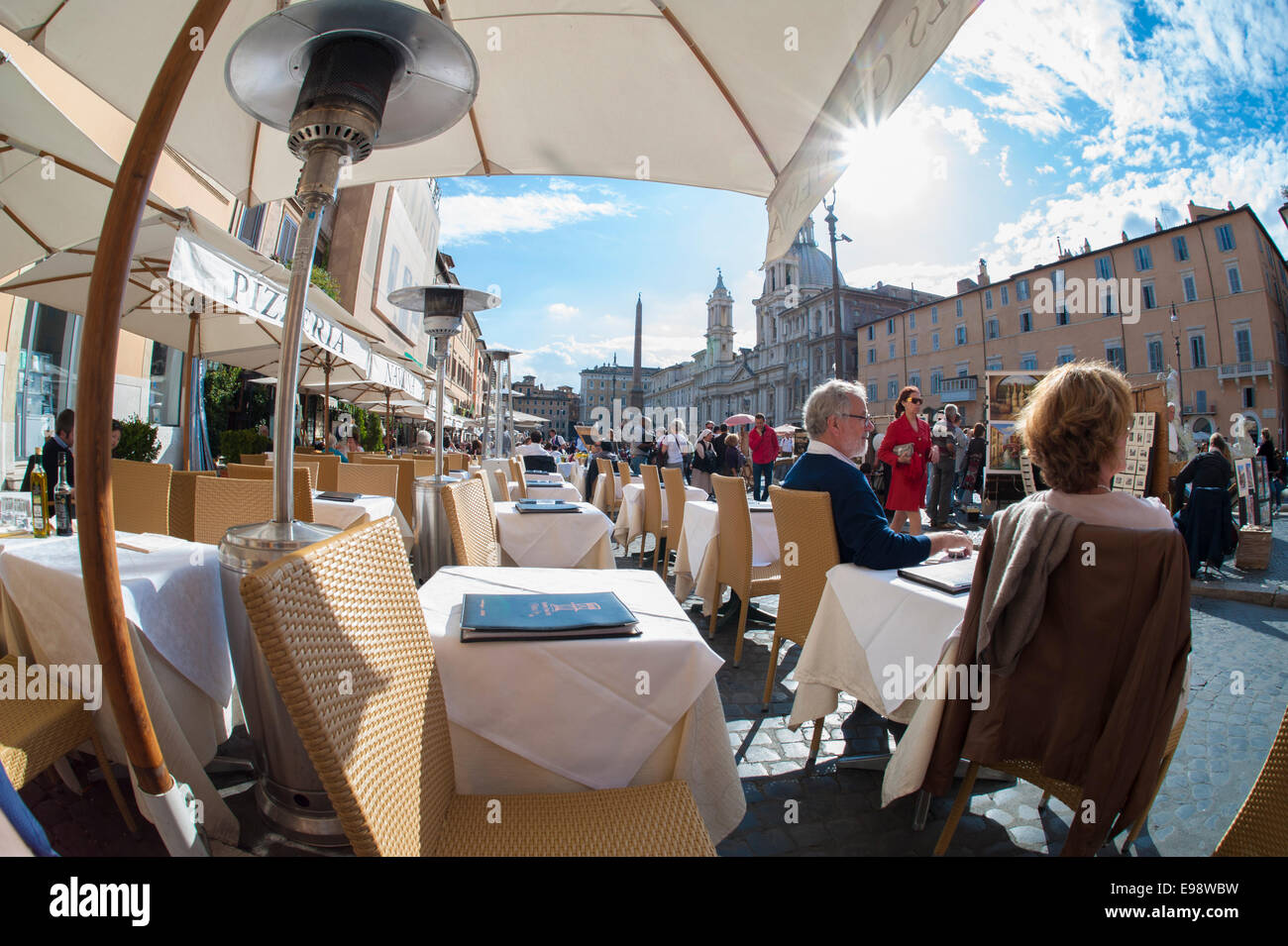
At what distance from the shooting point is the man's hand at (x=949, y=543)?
2379 millimetres

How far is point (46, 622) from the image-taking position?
1.78m

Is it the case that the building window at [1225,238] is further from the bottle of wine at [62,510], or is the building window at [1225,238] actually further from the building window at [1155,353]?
the bottle of wine at [62,510]

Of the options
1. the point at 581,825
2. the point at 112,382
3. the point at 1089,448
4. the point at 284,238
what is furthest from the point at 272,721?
the point at 284,238

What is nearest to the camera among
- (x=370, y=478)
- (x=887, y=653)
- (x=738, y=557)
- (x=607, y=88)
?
(x=887, y=653)

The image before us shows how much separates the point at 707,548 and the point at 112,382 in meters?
3.55

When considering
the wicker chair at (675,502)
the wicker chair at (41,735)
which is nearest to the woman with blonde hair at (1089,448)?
the wicker chair at (41,735)

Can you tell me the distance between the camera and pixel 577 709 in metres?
1.36

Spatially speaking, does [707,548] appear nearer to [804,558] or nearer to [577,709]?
[804,558]

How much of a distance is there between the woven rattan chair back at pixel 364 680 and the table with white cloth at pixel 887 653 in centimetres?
134

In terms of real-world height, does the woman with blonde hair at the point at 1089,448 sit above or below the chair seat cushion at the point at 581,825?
above

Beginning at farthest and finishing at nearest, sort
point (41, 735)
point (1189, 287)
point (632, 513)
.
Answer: point (1189, 287) < point (632, 513) < point (41, 735)

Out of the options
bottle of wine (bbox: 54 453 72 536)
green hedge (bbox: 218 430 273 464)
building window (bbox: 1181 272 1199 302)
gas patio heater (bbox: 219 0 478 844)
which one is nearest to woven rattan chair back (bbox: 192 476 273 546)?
bottle of wine (bbox: 54 453 72 536)
